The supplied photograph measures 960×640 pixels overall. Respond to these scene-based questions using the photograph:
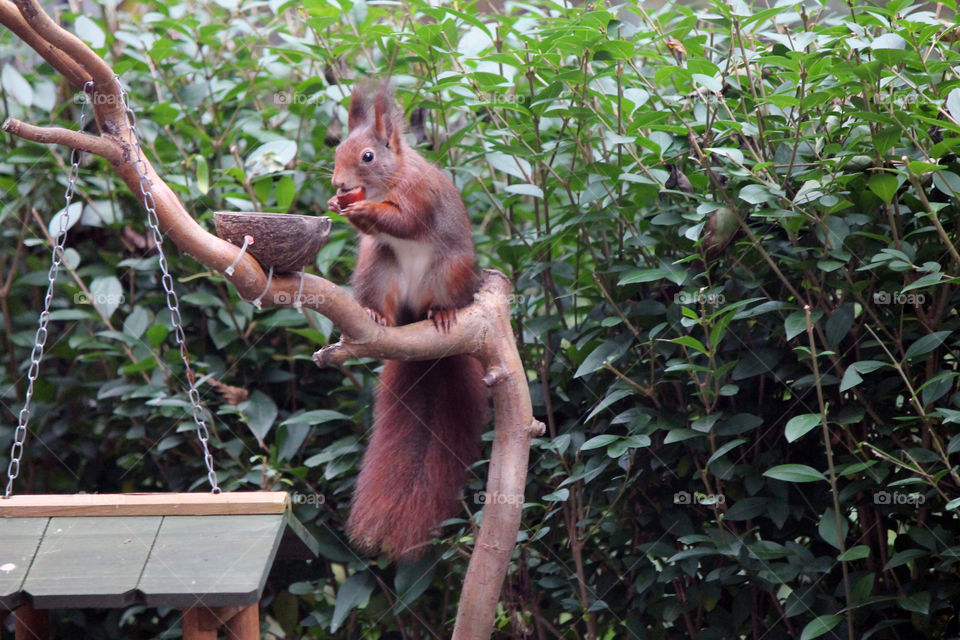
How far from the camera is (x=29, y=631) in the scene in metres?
1.57

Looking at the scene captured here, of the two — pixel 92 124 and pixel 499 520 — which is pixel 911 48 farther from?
pixel 92 124

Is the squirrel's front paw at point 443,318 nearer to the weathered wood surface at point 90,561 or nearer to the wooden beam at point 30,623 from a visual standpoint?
the weathered wood surface at point 90,561

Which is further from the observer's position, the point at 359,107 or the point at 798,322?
the point at 359,107

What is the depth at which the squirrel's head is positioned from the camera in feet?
5.79

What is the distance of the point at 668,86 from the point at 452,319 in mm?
1028

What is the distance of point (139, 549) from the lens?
53.8 inches

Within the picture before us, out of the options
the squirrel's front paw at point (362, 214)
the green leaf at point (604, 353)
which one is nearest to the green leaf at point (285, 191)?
the squirrel's front paw at point (362, 214)

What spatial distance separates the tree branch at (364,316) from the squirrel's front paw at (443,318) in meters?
0.01

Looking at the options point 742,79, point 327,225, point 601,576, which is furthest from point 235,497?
point 742,79

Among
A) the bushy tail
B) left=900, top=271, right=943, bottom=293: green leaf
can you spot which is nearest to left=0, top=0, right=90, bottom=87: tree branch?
the bushy tail

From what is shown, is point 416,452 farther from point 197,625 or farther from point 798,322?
point 798,322

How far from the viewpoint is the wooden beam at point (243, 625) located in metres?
1.53

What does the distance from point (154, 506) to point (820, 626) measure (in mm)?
1120

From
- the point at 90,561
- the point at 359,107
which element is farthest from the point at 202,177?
the point at 90,561
